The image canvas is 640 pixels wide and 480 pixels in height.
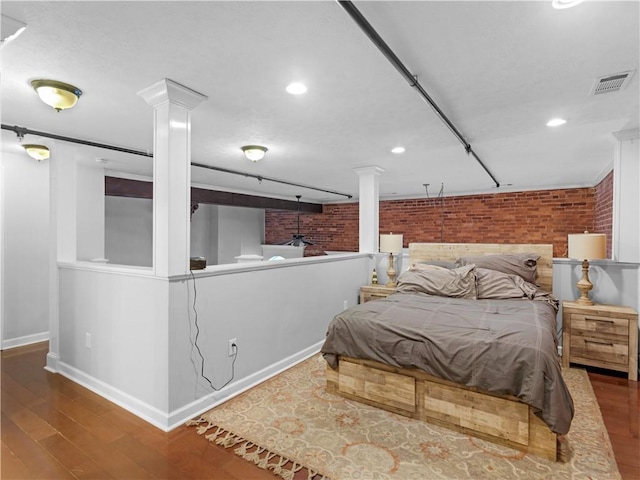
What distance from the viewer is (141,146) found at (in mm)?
3742

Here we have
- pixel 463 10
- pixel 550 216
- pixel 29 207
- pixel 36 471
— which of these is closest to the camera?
pixel 463 10

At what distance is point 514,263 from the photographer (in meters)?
3.62

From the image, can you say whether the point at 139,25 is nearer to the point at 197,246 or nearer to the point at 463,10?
the point at 463,10

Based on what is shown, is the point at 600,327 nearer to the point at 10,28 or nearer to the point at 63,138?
the point at 10,28

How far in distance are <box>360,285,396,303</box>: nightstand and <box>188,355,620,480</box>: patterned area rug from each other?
1831 millimetres

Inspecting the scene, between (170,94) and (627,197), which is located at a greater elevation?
(170,94)

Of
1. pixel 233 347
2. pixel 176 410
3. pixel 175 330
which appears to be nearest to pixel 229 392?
pixel 233 347

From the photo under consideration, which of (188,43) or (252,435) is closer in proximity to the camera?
(188,43)

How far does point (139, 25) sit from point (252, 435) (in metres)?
2.44

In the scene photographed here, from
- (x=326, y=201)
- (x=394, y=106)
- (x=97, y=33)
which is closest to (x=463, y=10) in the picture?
(x=394, y=106)

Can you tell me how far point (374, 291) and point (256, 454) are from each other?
8.81ft

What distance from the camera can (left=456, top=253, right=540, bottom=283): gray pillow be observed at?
3576 mm

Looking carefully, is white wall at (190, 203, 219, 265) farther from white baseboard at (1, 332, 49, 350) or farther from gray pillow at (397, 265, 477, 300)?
gray pillow at (397, 265, 477, 300)

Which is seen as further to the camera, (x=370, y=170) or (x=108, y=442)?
(x=370, y=170)
